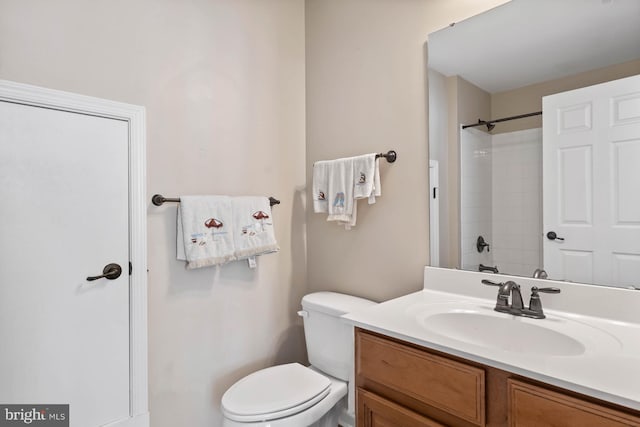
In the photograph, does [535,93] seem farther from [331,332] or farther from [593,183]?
[331,332]

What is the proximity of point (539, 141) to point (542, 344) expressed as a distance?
727 mm

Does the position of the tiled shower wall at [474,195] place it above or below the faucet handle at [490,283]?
above

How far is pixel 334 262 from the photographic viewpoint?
1.97 m

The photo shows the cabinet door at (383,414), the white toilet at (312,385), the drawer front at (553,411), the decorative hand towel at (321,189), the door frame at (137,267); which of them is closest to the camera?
the drawer front at (553,411)

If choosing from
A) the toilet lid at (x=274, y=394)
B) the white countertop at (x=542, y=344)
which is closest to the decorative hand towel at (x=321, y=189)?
the white countertop at (x=542, y=344)

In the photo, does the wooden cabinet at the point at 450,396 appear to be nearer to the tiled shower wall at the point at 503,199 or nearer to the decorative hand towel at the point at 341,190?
the tiled shower wall at the point at 503,199

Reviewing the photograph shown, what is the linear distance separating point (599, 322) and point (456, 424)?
607mm

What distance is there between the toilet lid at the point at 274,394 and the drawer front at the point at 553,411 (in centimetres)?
82

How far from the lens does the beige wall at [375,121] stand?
158 cm

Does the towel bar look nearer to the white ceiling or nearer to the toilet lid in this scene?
the toilet lid

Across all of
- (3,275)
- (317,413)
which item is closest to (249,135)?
(3,275)

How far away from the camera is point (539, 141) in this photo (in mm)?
1266

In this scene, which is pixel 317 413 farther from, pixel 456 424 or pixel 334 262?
pixel 334 262

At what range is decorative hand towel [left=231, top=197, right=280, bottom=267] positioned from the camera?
1.72m
